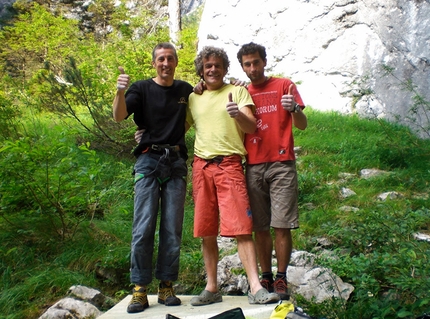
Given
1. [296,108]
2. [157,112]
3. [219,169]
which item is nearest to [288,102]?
[296,108]

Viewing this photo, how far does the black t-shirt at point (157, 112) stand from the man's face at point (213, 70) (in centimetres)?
25

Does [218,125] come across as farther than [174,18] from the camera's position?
No

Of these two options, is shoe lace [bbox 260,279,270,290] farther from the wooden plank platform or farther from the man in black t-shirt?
the man in black t-shirt

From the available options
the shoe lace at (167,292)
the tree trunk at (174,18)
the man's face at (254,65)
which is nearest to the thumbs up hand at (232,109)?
the man's face at (254,65)

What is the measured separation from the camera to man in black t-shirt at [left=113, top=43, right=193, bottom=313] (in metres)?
3.17

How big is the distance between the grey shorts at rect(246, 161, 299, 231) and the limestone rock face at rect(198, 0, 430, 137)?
19.5 feet

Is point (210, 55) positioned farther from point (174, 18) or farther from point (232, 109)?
point (174, 18)

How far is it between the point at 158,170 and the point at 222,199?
0.50 m

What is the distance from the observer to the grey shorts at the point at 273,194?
3.19 meters

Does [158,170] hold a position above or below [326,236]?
above

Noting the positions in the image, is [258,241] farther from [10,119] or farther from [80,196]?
[10,119]

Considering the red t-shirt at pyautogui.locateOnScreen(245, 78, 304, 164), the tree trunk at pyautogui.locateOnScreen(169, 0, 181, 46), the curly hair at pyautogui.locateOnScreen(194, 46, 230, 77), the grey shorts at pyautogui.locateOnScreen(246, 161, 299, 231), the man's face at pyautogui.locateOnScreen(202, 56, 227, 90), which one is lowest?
the grey shorts at pyautogui.locateOnScreen(246, 161, 299, 231)

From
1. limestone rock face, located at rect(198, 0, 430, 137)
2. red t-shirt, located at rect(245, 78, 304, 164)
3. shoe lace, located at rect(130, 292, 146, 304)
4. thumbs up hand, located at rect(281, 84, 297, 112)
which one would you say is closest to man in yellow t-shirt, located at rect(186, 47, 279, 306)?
red t-shirt, located at rect(245, 78, 304, 164)

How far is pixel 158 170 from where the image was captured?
3.24 m
